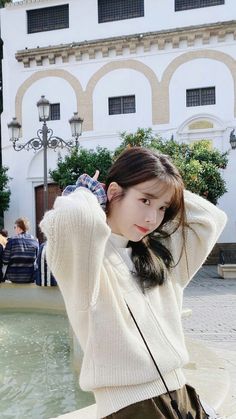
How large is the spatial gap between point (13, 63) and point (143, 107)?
254 inches

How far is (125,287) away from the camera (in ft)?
4.79

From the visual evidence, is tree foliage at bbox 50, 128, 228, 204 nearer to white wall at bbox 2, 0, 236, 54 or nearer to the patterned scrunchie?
white wall at bbox 2, 0, 236, 54

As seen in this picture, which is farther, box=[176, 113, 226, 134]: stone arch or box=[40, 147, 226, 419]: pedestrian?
box=[176, 113, 226, 134]: stone arch

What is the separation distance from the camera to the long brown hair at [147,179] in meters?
1.48

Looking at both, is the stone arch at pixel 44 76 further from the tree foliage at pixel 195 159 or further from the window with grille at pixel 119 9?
the tree foliage at pixel 195 159

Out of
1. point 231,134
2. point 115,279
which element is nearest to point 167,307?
point 115,279

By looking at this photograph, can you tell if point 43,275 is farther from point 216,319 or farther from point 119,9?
point 119,9

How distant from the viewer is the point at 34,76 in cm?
2147

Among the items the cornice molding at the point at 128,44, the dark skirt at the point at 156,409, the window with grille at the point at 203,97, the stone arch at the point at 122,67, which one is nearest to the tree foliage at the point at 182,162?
the stone arch at the point at 122,67

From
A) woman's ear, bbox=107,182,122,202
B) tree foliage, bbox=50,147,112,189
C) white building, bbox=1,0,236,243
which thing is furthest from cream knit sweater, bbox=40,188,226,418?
white building, bbox=1,0,236,243

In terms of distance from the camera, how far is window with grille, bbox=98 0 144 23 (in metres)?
20.3

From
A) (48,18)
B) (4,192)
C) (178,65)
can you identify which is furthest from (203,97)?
(4,192)

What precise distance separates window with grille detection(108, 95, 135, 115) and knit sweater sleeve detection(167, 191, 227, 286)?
19.0 metres

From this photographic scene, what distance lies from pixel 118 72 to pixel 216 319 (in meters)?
15.0
